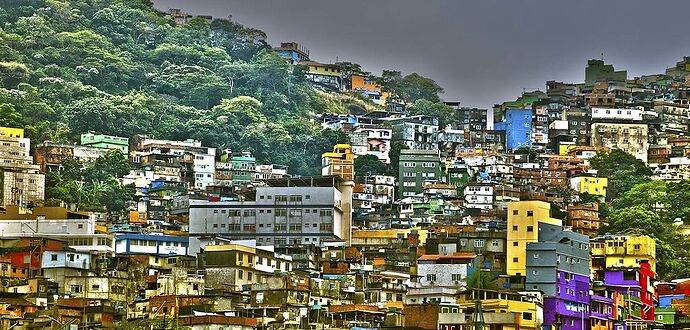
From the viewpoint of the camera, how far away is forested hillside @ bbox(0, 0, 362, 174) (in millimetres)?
79250

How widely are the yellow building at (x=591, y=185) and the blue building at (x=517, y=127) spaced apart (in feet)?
44.5

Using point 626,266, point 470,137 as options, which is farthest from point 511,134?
point 626,266

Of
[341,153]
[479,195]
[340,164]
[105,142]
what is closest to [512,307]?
[479,195]

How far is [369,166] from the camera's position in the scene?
77375mm

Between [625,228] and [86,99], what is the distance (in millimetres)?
33160

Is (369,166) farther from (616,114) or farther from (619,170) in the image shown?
(616,114)

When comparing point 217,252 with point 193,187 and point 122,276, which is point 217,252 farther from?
point 193,187

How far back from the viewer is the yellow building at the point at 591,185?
243 ft

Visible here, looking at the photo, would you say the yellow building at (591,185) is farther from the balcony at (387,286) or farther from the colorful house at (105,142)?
the balcony at (387,286)

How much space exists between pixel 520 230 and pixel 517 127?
4344cm

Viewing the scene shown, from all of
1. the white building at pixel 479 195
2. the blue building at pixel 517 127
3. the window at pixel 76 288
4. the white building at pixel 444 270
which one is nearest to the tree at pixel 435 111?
the blue building at pixel 517 127

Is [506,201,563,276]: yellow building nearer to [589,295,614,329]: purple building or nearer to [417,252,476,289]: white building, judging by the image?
[417,252,476,289]: white building

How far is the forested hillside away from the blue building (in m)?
12.3

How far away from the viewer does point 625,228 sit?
61125mm
